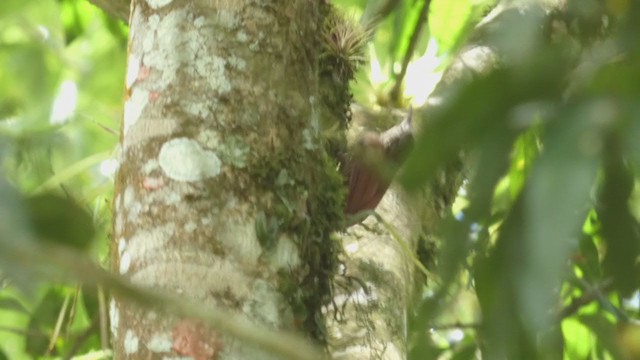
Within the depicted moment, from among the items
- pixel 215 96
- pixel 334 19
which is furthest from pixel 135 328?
pixel 334 19

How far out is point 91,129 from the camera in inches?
79.4

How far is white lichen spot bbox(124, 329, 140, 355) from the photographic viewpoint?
3.35 ft

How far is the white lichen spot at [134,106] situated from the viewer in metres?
1.16

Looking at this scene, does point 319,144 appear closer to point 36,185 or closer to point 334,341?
point 334,341

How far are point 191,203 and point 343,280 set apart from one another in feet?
1.64

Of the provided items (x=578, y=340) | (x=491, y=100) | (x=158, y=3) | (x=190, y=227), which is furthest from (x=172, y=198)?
(x=578, y=340)

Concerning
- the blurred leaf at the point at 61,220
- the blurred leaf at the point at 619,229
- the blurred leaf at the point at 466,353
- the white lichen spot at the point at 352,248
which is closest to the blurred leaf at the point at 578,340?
the white lichen spot at the point at 352,248

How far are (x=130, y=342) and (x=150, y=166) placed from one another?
7.6 inches

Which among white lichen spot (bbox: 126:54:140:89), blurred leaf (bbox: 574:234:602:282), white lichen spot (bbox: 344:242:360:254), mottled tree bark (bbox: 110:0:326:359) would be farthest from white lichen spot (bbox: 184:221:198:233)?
white lichen spot (bbox: 344:242:360:254)

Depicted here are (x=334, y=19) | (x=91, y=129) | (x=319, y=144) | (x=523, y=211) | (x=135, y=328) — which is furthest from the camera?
A: (x=91, y=129)

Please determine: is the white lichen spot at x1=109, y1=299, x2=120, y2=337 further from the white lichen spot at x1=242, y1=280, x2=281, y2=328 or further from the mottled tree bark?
the white lichen spot at x1=242, y1=280, x2=281, y2=328

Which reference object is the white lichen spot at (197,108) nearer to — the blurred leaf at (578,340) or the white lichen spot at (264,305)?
the white lichen spot at (264,305)

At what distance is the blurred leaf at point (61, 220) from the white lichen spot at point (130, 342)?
1.58 feet

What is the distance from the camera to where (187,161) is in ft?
3.61
